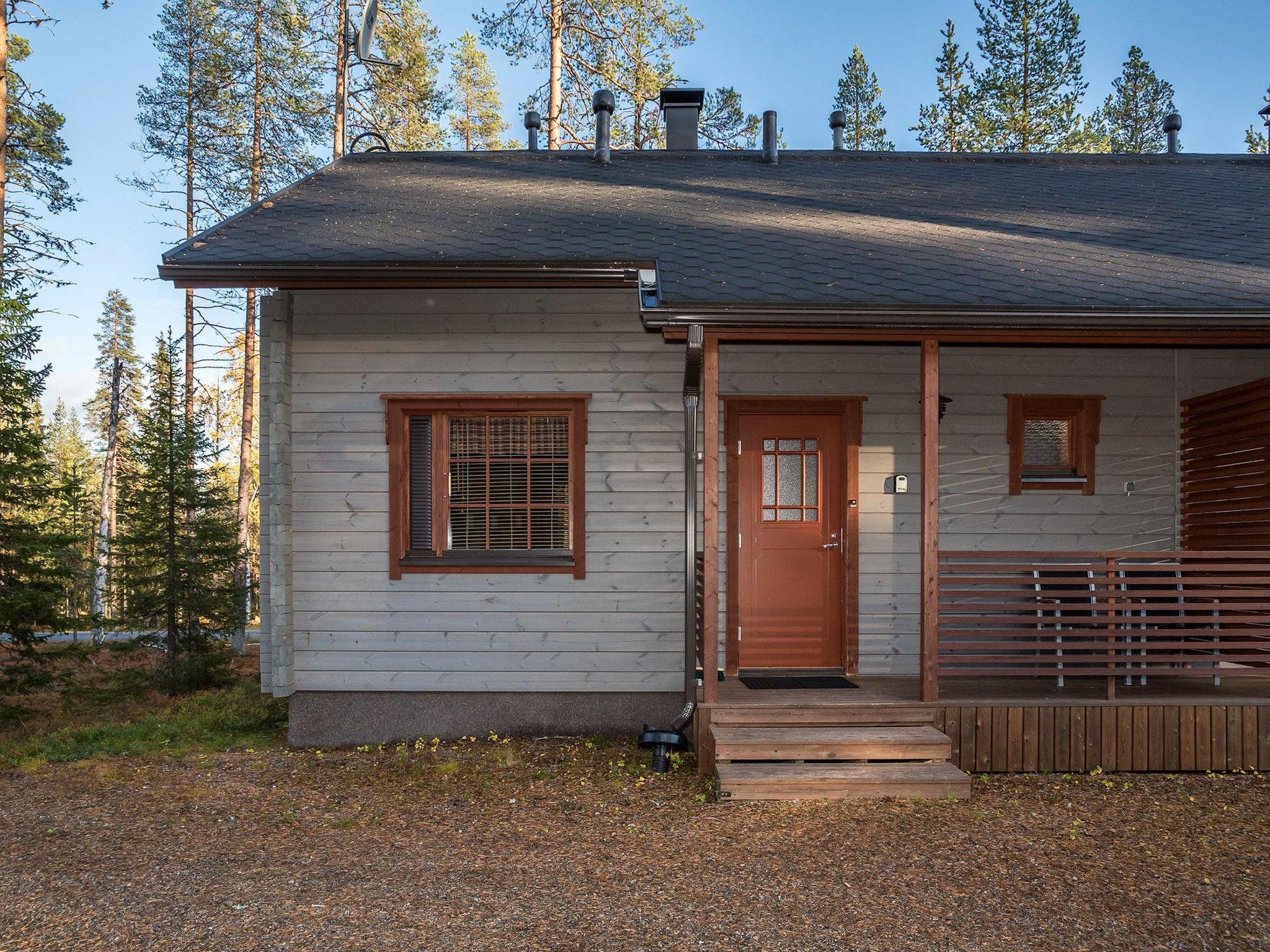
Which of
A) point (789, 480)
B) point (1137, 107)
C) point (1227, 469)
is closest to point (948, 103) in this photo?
point (1137, 107)

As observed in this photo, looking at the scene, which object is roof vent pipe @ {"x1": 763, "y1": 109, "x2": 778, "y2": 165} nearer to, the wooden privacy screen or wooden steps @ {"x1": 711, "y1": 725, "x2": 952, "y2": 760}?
the wooden privacy screen

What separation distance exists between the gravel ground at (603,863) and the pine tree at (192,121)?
1027 centimetres

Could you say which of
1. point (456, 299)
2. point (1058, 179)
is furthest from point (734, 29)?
point (456, 299)

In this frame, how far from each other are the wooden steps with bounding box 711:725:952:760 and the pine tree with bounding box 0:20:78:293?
364 inches

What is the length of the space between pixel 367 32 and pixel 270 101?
214 cm

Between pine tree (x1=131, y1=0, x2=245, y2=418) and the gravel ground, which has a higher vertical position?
pine tree (x1=131, y1=0, x2=245, y2=418)

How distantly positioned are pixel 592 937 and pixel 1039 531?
15.1 feet

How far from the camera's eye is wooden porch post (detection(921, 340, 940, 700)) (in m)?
5.12

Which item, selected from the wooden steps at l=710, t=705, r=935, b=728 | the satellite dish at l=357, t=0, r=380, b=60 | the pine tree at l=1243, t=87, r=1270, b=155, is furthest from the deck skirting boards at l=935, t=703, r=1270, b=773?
the pine tree at l=1243, t=87, r=1270, b=155

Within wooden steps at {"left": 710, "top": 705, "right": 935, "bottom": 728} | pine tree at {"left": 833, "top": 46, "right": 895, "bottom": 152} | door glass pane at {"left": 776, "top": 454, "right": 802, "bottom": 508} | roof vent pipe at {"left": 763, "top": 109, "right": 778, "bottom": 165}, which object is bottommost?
wooden steps at {"left": 710, "top": 705, "right": 935, "bottom": 728}

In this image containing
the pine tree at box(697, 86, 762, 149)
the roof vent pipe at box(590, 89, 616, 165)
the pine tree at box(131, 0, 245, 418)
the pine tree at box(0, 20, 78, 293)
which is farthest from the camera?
the pine tree at box(697, 86, 762, 149)

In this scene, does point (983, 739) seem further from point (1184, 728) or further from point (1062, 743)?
point (1184, 728)

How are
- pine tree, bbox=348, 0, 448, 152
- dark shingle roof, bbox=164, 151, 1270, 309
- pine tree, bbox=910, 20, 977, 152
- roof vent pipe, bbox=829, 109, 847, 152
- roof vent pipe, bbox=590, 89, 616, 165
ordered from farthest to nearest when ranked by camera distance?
pine tree, bbox=910, 20, 977, 152, pine tree, bbox=348, 0, 448, 152, roof vent pipe, bbox=829, 109, 847, 152, roof vent pipe, bbox=590, 89, 616, 165, dark shingle roof, bbox=164, 151, 1270, 309

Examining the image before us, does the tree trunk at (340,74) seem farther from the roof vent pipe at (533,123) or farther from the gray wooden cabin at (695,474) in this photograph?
the gray wooden cabin at (695,474)
